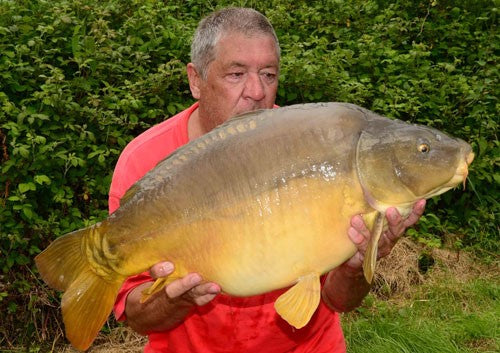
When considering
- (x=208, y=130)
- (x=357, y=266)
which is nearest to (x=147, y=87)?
(x=208, y=130)

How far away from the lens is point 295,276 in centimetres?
169

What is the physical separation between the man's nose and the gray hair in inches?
5.3

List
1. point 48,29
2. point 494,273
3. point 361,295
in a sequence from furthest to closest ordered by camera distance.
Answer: point 494,273
point 48,29
point 361,295

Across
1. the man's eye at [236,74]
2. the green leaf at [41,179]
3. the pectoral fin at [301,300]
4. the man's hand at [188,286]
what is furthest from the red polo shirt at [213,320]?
the green leaf at [41,179]

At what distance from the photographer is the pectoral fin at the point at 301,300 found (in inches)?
66.5

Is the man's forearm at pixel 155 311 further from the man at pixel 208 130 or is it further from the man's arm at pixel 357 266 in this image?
the man's arm at pixel 357 266

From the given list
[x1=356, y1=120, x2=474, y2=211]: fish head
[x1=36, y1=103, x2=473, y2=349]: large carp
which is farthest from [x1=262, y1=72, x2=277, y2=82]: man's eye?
[x1=356, y1=120, x2=474, y2=211]: fish head

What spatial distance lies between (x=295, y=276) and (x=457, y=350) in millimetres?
1848

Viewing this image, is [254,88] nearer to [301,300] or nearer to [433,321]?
[301,300]

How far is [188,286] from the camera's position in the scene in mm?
1812

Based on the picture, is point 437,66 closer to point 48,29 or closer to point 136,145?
point 48,29

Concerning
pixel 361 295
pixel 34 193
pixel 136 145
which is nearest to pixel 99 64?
pixel 34 193

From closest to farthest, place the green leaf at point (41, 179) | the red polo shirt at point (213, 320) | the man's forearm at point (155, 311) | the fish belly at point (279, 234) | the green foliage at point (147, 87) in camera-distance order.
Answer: the fish belly at point (279, 234)
the man's forearm at point (155, 311)
the red polo shirt at point (213, 320)
the green leaf at point (41, 179)
the green foliage at point (147, 87)

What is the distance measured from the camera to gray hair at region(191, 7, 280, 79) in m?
2.32
